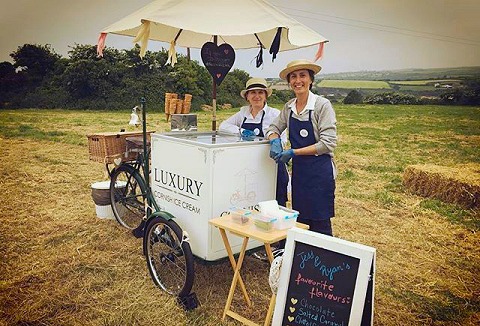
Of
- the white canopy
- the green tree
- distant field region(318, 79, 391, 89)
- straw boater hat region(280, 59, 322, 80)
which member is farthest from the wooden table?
distant field region(318, 79, 391, 89)

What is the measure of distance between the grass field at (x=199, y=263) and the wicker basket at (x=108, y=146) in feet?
2.54

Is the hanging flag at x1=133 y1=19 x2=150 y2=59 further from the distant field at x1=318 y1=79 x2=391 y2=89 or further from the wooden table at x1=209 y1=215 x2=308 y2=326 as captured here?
the distant field at x1=318 y1=79 x2=391 y2=89

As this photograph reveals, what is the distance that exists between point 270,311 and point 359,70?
13.5 feet

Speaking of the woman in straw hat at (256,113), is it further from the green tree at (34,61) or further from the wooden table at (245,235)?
the green tree at (34,61)

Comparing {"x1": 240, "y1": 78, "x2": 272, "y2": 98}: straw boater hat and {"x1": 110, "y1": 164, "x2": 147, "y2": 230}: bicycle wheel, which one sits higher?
{"x1": 240, "y1": 78, "x2": 272, "y2": 98}: straw boater hat

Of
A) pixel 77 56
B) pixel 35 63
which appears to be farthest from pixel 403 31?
pixel 35 63

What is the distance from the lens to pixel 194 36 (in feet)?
12.3

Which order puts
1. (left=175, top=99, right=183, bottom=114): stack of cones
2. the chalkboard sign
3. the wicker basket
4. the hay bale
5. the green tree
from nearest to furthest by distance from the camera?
the chalkboard sign < the wicker basket < (left=175, top=99, right=183, bottom=114): stack of cones < the green tree < the hay bale

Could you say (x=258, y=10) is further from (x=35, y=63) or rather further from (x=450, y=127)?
(x=450, y=127)

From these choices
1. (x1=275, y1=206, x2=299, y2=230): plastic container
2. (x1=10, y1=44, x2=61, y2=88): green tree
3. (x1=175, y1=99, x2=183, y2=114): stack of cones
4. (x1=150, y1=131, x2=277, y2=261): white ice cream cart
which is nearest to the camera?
(x1=275, y1=206, x2=299, y2=230): plastic container

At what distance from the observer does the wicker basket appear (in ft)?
10.0

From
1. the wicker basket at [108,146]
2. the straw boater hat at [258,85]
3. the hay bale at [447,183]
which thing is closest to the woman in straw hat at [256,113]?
the straw boater hat at [258,85]

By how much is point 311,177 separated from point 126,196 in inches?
76.0

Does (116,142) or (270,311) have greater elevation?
(116,142)
